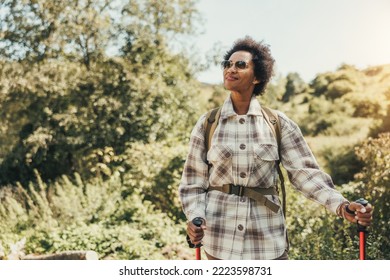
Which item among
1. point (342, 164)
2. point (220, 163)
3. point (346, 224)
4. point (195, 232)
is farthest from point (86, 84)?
point (195, 232)

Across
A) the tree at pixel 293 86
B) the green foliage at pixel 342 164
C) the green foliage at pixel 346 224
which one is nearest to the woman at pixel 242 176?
the green foliage at pixel 346 224

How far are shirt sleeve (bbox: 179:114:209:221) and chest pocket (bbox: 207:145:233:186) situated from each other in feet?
0.18

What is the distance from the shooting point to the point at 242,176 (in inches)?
79.0

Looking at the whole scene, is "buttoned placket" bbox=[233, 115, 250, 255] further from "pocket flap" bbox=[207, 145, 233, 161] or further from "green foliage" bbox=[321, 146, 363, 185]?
"green foliage" bbox=[321, 146, 363, 185]

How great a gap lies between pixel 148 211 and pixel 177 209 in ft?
1.24

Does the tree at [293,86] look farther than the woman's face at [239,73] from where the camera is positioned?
Yes

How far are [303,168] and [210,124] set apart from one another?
455mm

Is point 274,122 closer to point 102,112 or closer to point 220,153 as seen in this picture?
point 220,153

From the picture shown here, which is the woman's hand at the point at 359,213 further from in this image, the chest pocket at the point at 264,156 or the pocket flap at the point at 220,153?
the pocket flap at the point at 220,153

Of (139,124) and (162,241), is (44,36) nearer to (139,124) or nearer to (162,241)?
(139,124)

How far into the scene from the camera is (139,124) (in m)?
6.25

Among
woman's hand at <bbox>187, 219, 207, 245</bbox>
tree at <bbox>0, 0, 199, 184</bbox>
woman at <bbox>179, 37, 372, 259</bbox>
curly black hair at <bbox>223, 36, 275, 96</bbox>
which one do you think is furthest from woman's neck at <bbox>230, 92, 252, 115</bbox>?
tree at <bbox>0, 0, 199, 184</bbox>

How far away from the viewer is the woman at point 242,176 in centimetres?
200
